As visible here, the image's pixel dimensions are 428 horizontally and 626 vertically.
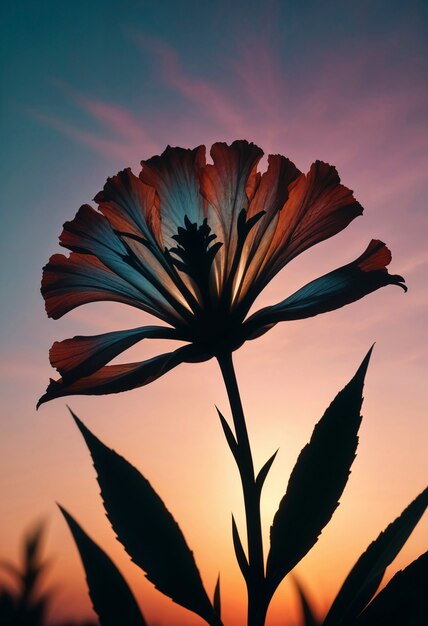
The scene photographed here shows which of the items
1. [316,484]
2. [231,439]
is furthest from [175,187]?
[316,484]

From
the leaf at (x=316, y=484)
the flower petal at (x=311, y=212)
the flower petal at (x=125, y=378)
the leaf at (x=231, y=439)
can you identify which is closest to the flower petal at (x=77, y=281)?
the flower petal at (x=125, y=378)

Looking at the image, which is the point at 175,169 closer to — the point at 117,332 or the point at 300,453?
the point at 117,332

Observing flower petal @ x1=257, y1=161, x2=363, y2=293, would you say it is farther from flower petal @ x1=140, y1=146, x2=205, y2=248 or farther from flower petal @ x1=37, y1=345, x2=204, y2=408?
flower petal @ x1=37, y1=345, x2=204, y2=408

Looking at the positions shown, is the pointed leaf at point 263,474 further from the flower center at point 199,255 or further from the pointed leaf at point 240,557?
the flower center at point 199,255

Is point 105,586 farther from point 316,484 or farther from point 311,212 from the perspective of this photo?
point 311,212

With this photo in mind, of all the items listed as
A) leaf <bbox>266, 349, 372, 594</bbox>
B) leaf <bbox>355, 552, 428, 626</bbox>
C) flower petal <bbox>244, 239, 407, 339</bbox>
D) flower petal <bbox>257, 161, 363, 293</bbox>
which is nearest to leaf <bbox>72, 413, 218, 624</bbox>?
leaf <bbox>266, 349, 372, 594</bbox>

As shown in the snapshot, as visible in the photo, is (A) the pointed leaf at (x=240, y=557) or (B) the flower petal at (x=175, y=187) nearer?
(A) the pointed leaf at (x=240, y=557)
